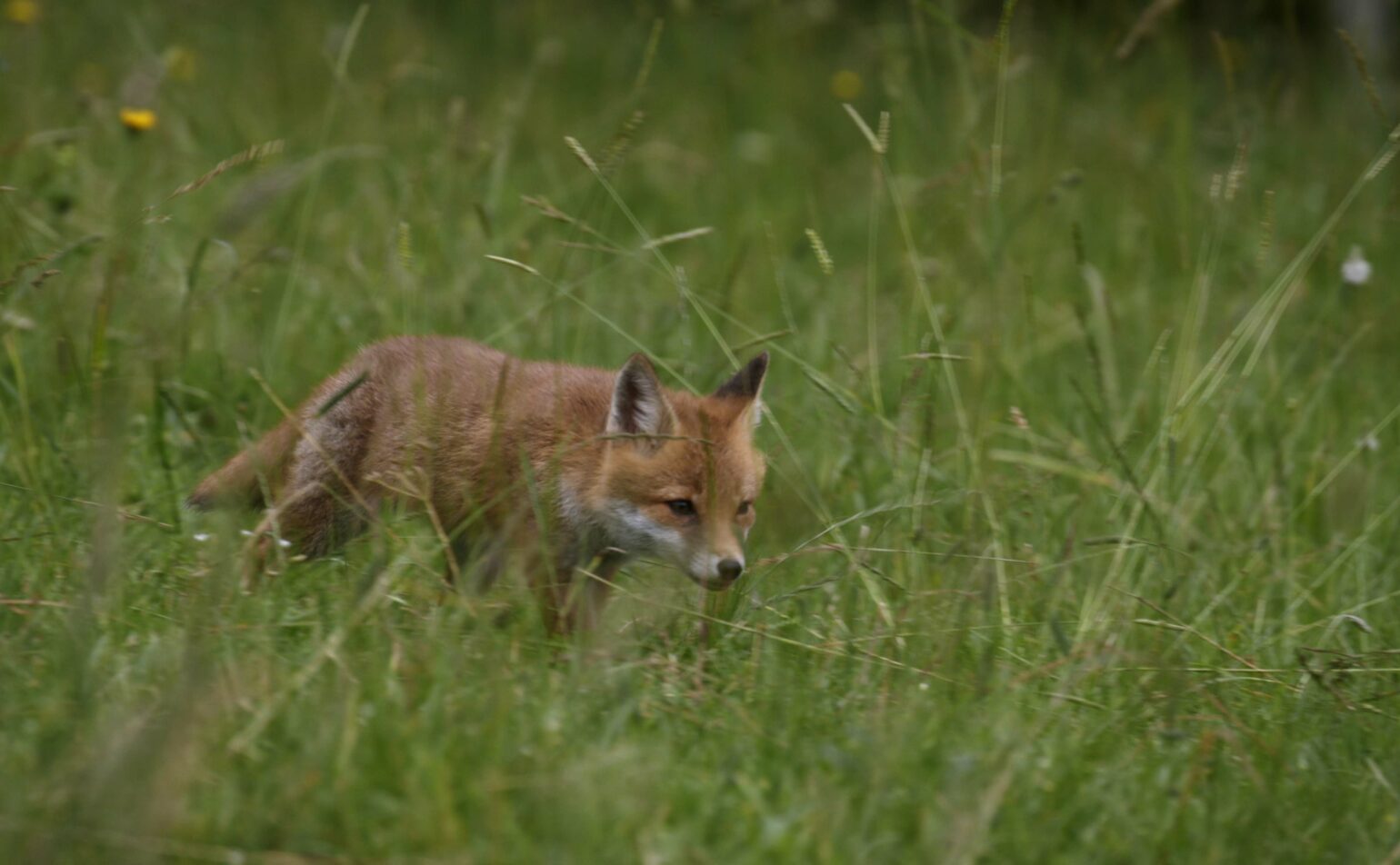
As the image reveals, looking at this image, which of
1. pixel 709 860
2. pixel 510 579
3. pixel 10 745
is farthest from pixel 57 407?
pixel 709 860

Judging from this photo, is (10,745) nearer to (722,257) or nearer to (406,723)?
(406,723)

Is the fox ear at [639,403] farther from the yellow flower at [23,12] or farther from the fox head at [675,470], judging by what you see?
the yellow flower at [23,12]

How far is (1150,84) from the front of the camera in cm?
1016

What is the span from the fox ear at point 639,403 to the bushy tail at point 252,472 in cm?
90

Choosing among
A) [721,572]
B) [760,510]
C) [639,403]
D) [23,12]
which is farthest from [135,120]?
[721,572]

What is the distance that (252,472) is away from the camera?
162 inches

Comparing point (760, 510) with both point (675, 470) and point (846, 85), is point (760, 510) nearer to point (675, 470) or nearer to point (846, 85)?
point (675, 470)

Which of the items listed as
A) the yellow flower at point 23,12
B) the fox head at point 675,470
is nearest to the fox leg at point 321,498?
the fox head at point 675,470

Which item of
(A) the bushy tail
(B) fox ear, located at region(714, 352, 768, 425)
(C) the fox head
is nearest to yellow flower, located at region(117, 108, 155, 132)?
(A) the bushy tail

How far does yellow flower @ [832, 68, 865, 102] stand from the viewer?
10188 millimetres

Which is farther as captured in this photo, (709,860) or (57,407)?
(57,407)

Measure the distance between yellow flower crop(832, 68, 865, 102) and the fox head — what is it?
6.10m

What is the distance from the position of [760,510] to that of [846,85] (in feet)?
21.0

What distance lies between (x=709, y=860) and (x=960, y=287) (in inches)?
135
